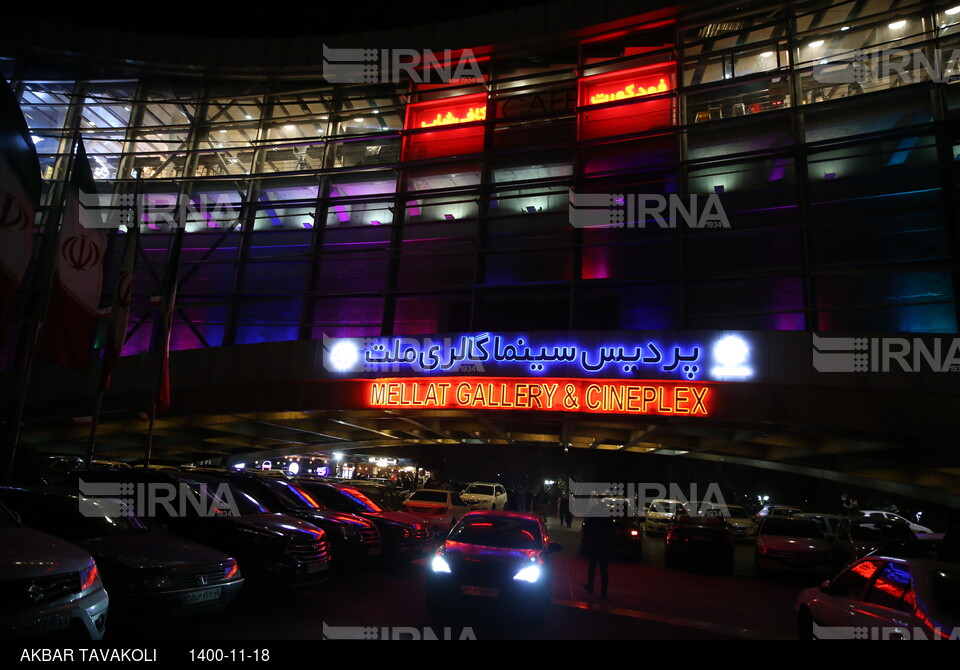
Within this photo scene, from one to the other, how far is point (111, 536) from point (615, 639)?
574 centimetres

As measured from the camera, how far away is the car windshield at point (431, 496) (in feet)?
54.6

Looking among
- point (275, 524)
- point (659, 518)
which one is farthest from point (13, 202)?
point (659, 518)

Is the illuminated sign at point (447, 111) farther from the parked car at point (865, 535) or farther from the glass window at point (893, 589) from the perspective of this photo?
the glass window at point (893, 589)

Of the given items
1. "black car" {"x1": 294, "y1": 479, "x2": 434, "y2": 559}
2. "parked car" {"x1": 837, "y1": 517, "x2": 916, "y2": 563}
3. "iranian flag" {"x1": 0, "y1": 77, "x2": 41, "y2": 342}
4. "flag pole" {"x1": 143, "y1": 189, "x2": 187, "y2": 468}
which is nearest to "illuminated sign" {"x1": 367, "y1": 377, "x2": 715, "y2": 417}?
"black car" {"x1": 294, "y1": 479, "x2": 434, "y2": 559}

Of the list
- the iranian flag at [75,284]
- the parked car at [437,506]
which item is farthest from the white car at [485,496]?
the iranian flag at [75,284]

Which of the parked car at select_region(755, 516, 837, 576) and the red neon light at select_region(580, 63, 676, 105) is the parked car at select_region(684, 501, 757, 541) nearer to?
the parked car at select_region(755, 516, 837, 576)

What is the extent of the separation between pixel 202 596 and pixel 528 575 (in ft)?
11.6

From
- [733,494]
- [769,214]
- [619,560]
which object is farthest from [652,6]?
[733,494]

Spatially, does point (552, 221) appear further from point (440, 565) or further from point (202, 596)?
point (202, 596)

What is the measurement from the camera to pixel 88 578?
16.4 ft

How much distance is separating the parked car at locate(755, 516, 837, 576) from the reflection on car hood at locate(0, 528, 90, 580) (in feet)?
39.6

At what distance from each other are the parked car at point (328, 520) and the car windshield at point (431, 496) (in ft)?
20.3

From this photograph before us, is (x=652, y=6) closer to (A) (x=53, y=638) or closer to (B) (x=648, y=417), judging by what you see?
(B) (x=648, y=417)

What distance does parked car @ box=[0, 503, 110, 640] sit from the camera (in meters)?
4.43
